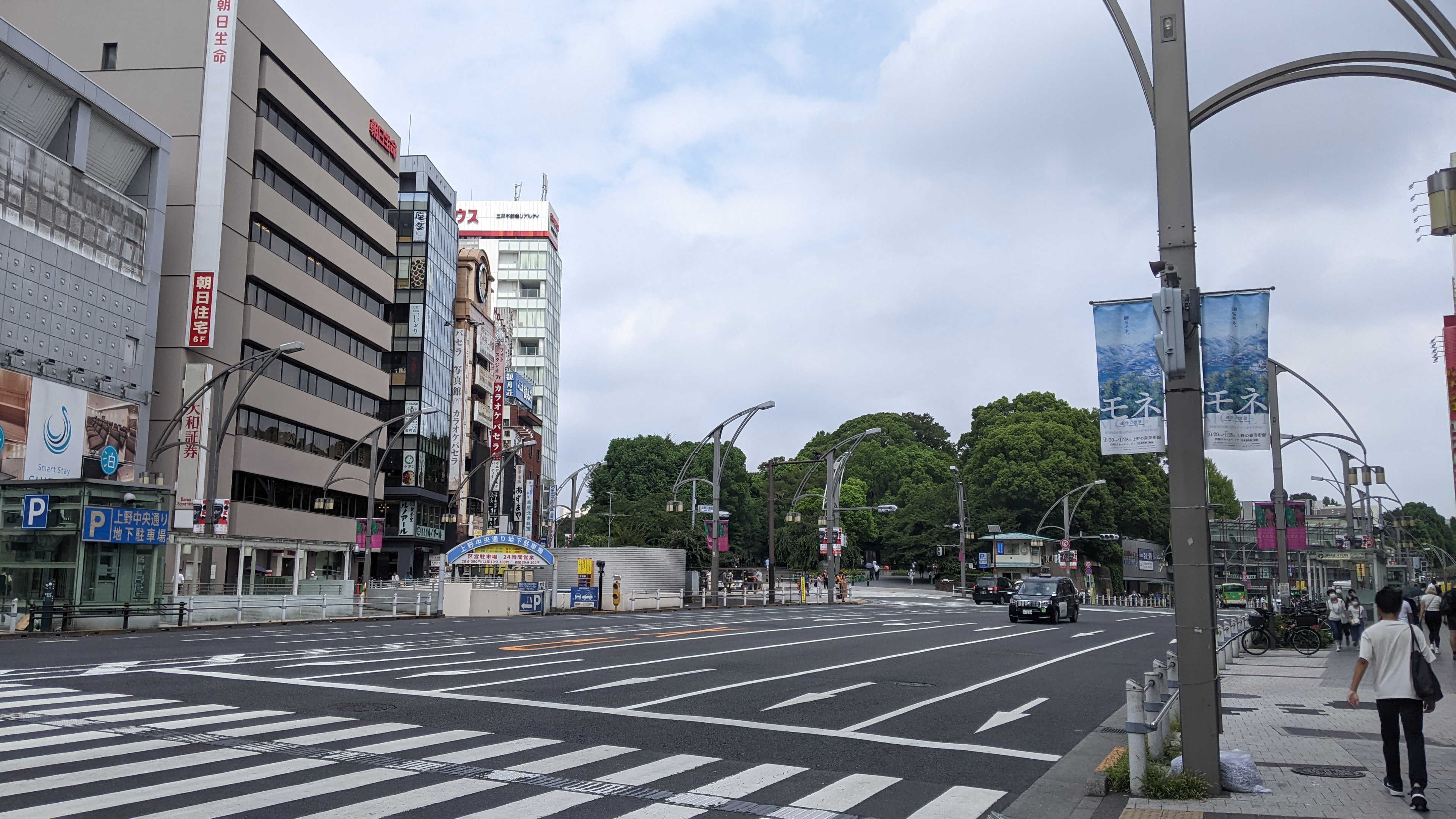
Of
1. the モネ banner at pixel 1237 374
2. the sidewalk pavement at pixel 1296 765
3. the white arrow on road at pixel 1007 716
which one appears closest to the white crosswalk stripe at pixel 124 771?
the sidewalk pavement at pixel 1296 765

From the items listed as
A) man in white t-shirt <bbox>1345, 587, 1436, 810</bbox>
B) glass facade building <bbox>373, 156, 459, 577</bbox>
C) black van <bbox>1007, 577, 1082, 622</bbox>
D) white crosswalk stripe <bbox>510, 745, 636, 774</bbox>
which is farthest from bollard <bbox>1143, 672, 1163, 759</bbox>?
glass facade building <bbox>373, 156, 459, 577</bbox>

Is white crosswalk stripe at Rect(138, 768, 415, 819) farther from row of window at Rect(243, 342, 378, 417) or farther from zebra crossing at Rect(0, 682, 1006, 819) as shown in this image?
row of window at Rect(243, 342, 378, 417)

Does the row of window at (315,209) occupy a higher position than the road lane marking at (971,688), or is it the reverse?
the row of window at (315,209)

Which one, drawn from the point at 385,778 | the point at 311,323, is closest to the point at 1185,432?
the point at 385,778

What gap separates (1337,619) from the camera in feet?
92.3

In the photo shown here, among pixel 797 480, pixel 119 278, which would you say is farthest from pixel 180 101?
pixel 797 480

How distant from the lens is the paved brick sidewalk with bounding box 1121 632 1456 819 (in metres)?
7.62

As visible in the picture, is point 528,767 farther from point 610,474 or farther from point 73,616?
point 610,474

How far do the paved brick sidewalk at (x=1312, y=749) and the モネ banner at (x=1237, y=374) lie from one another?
2.75 m

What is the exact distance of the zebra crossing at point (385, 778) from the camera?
7.61 meters

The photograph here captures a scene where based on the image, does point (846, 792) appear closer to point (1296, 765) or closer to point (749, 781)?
point (749, 781)

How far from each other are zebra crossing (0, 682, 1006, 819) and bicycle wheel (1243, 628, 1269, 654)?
2146 centimetres

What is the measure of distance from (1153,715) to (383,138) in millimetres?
69532

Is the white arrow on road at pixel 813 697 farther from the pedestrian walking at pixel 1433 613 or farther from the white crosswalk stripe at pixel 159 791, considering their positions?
the pedestrian walking at pixel 1433 613
